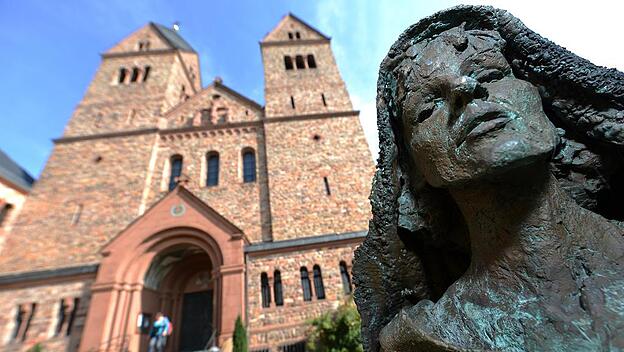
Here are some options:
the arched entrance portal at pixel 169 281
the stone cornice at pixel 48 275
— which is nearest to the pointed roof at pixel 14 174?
the stone cornice at pixel 48 275

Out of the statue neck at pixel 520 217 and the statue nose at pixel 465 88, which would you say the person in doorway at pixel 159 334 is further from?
the statue nose at pixel 465 88

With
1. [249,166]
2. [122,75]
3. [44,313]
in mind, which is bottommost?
[44,313]

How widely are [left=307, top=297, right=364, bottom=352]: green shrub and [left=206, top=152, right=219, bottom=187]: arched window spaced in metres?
8.08

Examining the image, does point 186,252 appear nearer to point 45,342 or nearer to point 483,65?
point 45,342

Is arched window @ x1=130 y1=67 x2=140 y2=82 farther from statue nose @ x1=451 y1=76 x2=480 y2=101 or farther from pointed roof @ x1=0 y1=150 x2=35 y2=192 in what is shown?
statue nose @ x1=451 y1=76 x2=480 y2=101

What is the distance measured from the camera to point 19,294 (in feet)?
32.7

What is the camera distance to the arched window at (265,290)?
9.55m

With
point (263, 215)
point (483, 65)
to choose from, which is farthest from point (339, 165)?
point (483, 65)

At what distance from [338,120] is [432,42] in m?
14.0

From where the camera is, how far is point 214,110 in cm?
1612

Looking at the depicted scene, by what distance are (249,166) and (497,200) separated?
13.9m

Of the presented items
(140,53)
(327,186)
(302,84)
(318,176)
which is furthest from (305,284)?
(140,53)

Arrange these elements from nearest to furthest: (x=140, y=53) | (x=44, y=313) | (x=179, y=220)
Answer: (x=44, y=313), (x=179, y=220), (x=140, y=53)

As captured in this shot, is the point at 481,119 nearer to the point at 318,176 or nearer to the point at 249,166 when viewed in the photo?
the point at 318,176
